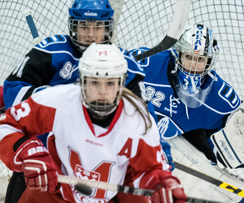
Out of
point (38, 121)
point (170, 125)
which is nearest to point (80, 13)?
point (38, 121)

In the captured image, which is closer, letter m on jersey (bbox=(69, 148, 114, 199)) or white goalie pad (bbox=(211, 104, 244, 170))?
letter m on jersey (bbox=(69, 148, 114, 199))

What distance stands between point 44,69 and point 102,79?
0.60 metres

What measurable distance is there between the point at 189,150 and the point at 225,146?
27cm

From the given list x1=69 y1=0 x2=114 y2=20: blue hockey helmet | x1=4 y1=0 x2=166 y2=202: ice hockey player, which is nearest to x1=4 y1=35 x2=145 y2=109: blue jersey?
x1=4 y1=0 x2=166 y2=202: ice hockey player

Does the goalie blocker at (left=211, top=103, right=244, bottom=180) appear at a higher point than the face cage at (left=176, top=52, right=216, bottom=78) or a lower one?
lower

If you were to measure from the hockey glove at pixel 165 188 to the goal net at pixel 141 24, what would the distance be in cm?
254

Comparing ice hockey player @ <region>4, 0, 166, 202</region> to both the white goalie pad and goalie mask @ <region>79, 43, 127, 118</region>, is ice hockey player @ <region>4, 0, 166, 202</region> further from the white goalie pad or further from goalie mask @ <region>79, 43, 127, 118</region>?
the white goalie pad

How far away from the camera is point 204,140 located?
10.4 ft

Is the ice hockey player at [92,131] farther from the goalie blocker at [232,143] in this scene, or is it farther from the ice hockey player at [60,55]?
the goalie blocker at [232,143]

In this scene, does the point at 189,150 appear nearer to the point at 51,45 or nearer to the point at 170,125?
the point at 170,125

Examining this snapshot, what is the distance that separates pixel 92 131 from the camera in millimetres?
1716

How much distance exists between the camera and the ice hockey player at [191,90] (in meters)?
2.82

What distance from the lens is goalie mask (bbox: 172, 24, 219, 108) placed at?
2791 mm

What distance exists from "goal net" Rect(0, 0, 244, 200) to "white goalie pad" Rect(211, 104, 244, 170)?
2.88 ft
